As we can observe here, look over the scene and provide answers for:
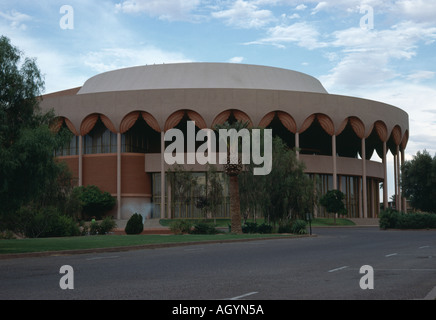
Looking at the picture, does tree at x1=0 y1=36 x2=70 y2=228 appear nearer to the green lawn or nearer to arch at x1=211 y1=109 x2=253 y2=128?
the green lawn

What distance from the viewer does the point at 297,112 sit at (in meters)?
69.8

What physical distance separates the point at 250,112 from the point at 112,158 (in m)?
17.1

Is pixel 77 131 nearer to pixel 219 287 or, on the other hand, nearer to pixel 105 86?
pixel 105 86

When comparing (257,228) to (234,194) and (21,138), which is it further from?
(21,138)

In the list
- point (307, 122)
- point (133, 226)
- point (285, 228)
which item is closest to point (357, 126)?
point (307, 122)

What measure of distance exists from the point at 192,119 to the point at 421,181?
27.2 meters

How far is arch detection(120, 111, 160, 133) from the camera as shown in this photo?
68875 millimetres

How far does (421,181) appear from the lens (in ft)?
230

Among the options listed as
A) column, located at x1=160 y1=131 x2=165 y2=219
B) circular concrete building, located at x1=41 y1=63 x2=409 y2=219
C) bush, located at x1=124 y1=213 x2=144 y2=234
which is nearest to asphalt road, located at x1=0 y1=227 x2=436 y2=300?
bush, located at x1=124 y1=213 x2=144 y2=234

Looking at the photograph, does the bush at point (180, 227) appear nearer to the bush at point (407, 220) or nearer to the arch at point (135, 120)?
the bush at point (407, 220)

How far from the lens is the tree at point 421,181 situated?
69062mm

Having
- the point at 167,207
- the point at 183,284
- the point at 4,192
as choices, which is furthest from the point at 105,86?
the point at 183,284

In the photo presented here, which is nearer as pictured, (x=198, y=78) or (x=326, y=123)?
(x=326, y=123)

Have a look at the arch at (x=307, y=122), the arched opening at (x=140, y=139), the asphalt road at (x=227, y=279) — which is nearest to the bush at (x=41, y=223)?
the asphalt road at (x=227, y=279)
